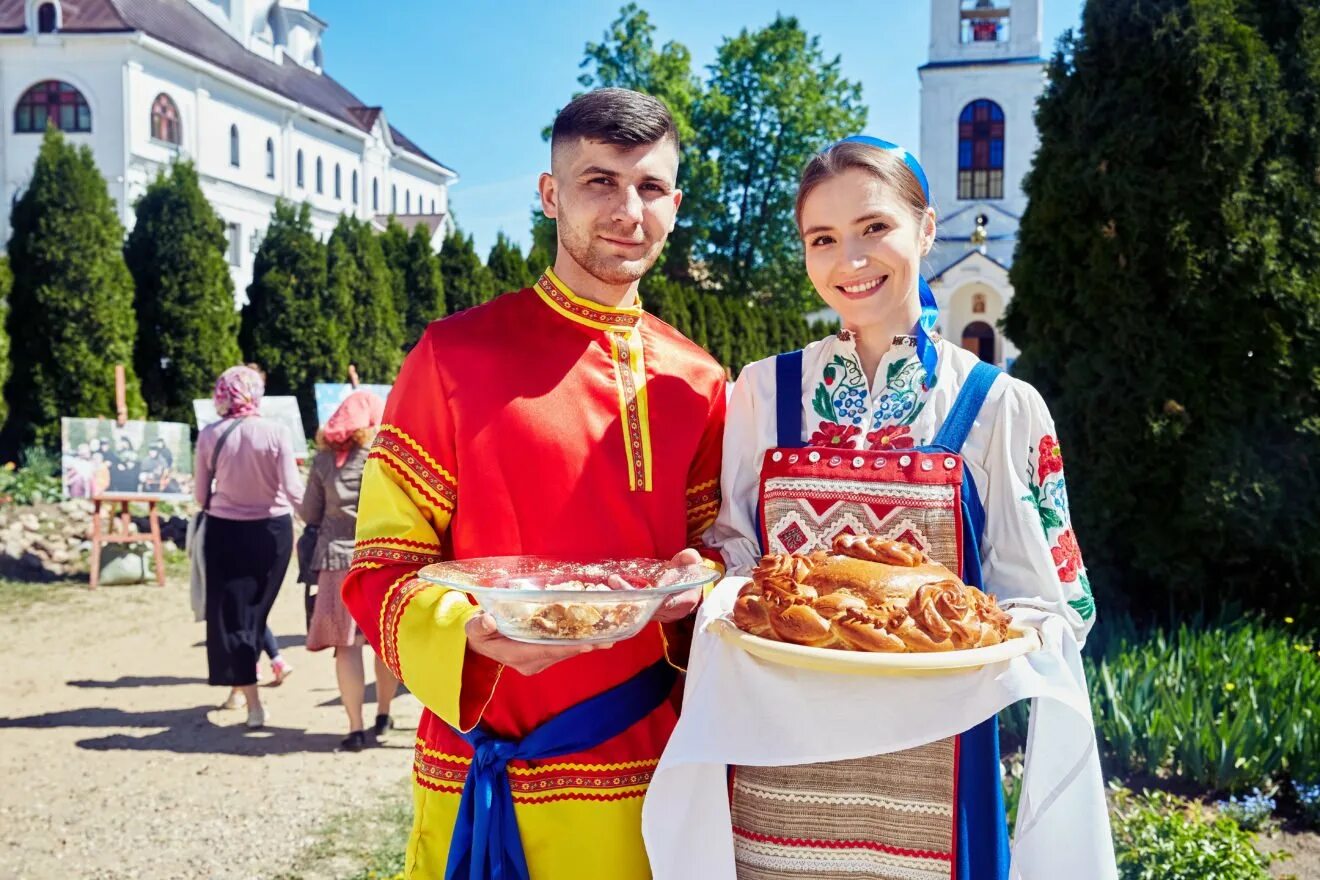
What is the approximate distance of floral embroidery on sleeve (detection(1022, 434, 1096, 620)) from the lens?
227 centimetres

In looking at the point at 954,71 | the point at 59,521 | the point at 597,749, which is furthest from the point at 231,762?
the point at 954,71

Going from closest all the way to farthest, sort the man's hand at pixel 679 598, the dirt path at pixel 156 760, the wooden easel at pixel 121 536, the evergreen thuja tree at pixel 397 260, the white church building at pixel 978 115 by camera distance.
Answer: the man's hand at pixel 679 598
the dirt path at pixel 156 760
the wooden easel at pixel 121 536
the evergreen thuja tree at pixel 397 260
the white church building at pixel 978 115

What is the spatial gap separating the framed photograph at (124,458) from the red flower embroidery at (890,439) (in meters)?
10.2

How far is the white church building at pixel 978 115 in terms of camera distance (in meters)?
46.8

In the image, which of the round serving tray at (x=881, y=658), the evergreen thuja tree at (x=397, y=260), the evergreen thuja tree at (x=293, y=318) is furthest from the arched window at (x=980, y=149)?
the round serving tray at (x=881, y=658)

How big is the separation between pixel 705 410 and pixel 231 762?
195 inches

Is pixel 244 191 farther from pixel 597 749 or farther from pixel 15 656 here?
pixel 597 749

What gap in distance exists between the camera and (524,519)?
238 centimetres

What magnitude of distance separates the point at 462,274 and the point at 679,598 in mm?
20734

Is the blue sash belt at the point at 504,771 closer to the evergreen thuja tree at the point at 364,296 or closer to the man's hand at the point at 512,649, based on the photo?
the man's hand at the point at 512,649

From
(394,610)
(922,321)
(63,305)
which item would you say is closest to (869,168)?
(922,321)

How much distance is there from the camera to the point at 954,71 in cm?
4697

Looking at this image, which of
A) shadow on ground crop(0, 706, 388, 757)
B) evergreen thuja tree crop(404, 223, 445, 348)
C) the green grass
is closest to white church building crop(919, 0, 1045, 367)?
evergreen thuja tree crop(404, 223, 445, 348)

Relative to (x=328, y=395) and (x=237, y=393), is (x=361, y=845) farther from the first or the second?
(x=328, y=395)
